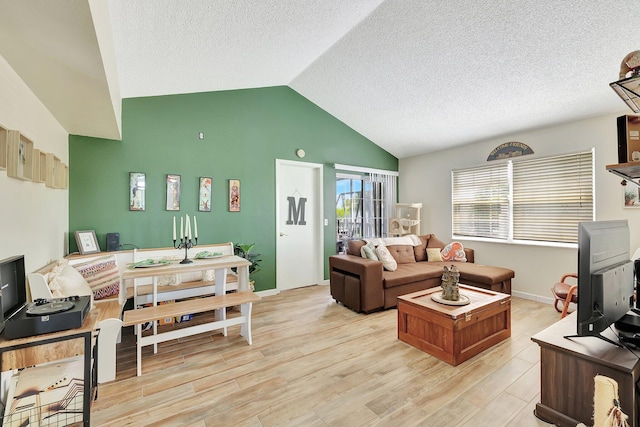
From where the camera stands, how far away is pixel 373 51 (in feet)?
10.6

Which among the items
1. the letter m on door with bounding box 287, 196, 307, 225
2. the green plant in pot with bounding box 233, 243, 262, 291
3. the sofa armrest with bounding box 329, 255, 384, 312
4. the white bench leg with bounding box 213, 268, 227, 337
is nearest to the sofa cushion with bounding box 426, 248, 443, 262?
the sofa armrest with bounding box 329, 255, 384, 312

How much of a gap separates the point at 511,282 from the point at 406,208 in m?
2.20

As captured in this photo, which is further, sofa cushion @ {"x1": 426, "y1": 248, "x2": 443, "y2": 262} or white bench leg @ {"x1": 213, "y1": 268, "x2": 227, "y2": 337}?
sofa cushion @ {"x1": 426, "y1": 248, "x2": 443, "y2": 262}

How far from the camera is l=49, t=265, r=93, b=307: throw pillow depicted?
2094 millimetres

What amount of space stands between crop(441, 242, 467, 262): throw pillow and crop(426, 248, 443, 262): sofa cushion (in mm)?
77

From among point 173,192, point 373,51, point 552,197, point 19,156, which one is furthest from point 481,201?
point 19,156

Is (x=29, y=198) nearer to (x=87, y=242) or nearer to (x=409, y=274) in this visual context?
(x=87, y=242)

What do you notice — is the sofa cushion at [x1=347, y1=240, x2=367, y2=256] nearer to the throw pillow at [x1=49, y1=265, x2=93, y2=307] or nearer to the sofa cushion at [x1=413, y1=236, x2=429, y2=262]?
the sofa cushion at [x1=413, y1=236, x2=429, y2=262]

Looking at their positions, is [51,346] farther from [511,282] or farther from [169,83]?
[511,282]

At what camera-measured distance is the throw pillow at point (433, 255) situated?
4.57 m

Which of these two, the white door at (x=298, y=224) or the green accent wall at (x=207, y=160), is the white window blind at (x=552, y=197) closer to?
the green accent wall at (x=207, y=160)

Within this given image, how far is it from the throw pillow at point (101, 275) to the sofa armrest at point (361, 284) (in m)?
2.61

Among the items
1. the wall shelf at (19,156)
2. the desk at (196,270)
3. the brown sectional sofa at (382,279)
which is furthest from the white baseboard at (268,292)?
the wall shelf at (19,156)

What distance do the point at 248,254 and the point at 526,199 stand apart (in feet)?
13.9
